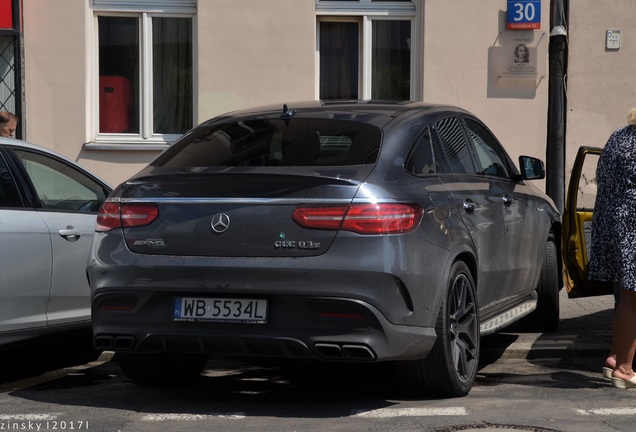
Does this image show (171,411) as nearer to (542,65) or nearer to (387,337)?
(387,337)

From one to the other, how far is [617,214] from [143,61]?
8545 mm

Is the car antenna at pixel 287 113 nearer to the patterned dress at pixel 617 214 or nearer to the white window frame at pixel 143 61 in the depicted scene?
the patterned dress at pixel 617 214

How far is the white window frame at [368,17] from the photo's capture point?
14.2 metres

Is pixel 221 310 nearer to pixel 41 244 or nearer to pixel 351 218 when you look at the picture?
pixel 351 218

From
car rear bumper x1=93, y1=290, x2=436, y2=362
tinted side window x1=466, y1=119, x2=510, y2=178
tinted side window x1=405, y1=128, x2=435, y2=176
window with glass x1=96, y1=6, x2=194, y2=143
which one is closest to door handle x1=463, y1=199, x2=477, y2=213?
tinted side window x1=405, y1=128, x2=435, y2=176

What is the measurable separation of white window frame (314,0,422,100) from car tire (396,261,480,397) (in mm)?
7595

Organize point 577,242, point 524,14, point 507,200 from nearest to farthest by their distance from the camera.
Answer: point 507,200 < point 577,242 < point 524,14

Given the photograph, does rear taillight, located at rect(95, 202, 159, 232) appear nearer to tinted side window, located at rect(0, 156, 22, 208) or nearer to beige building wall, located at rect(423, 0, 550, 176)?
tinted side window, located at rect(0, 156, 22, 208)

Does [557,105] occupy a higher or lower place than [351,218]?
higher

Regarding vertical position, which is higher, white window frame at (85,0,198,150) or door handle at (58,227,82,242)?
white window frame at (85,0,198,150)

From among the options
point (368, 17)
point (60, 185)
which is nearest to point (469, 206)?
point (60, 185)

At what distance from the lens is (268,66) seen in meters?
14.1

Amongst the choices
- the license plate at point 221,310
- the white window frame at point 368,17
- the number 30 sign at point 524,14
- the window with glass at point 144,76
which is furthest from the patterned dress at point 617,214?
the window with glass at point 144,76

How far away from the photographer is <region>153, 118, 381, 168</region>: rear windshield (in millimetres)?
6445
